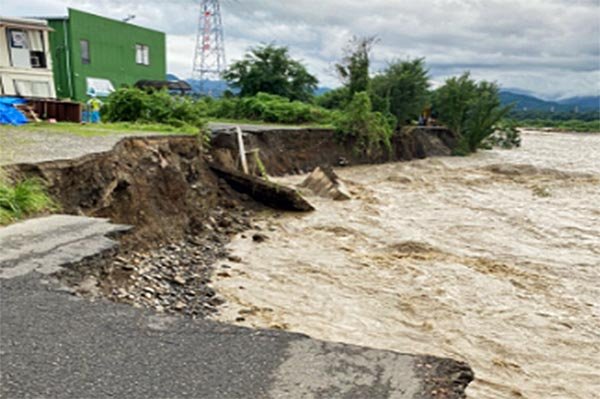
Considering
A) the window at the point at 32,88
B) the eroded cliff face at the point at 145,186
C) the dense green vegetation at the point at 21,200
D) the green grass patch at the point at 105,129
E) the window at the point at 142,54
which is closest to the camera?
the dense green vegetation at the point at 21,200

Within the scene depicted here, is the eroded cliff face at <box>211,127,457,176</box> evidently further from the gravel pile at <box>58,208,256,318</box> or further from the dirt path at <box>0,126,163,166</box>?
the gravel pile at <box>58,208,256,318</box>

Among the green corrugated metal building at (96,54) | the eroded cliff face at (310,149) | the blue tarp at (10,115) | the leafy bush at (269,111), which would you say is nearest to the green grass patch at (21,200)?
the blue tarp at (10,115)

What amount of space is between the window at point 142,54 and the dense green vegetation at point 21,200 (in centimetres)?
2975

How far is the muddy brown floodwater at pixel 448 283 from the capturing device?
18.7 feet

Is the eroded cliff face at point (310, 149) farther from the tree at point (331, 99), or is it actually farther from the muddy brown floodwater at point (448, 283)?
the tree at point (331, 99)

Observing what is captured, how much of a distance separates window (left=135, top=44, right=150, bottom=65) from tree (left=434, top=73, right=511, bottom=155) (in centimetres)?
2014

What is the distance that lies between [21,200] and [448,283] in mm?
6284

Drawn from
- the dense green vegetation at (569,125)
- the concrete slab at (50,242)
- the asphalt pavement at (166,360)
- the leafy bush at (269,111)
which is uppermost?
the asphalt pavement at (166,360)

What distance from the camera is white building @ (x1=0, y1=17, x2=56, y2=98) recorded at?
75.8 ft

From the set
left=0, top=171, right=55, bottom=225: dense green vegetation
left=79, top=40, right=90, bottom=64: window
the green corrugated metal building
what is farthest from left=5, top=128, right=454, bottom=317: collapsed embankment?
left=79, top=40, right=90, bottom=64: window

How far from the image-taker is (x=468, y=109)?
92.9 feet

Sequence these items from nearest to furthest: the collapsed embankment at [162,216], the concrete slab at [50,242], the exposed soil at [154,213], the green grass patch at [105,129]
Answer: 1. the concrete slab at [50,242]
2. the collapsed embankment at [162,216]
3. the exposed soil at [154,213]
4. the green grass patch at [105,129]

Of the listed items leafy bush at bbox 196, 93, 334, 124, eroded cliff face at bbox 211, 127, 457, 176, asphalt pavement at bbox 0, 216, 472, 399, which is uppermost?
asphalt pavement at bbox 0, 216, 472, 399

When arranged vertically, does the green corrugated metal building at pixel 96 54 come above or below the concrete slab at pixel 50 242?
above
